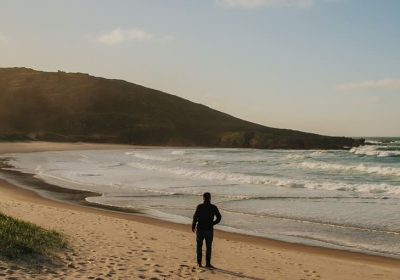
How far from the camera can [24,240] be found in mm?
9859

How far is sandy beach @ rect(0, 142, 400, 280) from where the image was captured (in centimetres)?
913

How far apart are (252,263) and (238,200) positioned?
1069cm

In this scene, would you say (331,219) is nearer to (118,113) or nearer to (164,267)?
(164,267)

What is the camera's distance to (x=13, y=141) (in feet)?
275

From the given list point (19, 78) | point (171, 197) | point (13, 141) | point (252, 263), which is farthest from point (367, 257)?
point (19, 78)

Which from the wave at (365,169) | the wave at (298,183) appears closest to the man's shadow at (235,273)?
the wave at (298,183)

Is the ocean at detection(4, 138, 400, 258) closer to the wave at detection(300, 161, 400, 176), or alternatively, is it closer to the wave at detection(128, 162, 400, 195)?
the wave at detection(128, 162, 400, 195)

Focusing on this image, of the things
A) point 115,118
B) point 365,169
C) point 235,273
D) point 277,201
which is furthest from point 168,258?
point 115,118

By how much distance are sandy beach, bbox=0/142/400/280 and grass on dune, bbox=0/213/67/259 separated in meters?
0.36

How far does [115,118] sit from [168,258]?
11489cm

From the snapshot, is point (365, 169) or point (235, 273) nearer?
point (235, 273)

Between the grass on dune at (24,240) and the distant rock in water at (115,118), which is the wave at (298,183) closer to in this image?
the grass on dune at (24,240)

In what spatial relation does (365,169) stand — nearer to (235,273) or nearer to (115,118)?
(235,273)

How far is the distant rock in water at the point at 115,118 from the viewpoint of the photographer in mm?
104812
